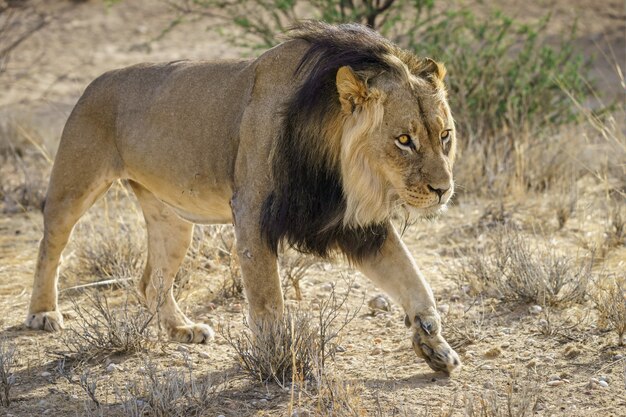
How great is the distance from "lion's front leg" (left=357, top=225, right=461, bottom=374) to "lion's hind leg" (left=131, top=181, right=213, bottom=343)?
1.23 m

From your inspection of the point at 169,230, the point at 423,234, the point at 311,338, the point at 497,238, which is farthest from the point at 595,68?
the point at 311,338

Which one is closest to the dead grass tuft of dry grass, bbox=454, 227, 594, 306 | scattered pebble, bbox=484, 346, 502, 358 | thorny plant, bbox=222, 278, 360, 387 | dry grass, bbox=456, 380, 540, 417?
thorny plant, bbox=222, 278, 360, 387

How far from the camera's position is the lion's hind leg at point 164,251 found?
5.40m

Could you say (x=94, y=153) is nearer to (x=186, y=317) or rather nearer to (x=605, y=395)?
(x=186, y=317)

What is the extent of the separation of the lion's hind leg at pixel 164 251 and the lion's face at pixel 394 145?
4.81ft

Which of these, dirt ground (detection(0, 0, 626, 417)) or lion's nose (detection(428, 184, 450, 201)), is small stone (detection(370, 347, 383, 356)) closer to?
dirt ground (detection(0, 0, 626, 417))

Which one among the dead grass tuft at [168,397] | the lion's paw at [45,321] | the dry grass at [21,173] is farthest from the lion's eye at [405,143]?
the dry grass at [21,173]

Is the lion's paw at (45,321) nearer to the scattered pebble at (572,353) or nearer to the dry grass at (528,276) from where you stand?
the dry grass at (528,276)

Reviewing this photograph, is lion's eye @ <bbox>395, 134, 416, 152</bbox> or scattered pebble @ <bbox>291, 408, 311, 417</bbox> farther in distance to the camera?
lion's eye @ <bbox>395, 134, 416, 152</bbox>

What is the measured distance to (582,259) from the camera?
623 cm

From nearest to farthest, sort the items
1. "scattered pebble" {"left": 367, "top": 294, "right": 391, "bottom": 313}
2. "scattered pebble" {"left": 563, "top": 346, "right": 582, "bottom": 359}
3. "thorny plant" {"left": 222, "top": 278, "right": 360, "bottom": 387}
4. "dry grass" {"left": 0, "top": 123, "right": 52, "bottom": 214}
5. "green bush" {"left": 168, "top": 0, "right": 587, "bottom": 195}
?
"thorny plant" {"left": 222, "top": 278, "right": 360, "bottom": 387} < "scattered pebble" {"left": 563, "top": 346, "right": 582, "bottom": 359} < "scattered pebble" {"left": 367, "top": 294, "right": 391, "bottom": 313} < "green bush" {"left": 168, "top": 0, "right": 587, "bottom": 195} < "dry grass" {"left": 0, "top": 123, "right": 52, "bottom": 214}

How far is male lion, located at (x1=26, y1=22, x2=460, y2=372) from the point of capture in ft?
13.9

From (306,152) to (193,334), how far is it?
1386 millimetres

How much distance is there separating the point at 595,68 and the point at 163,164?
8.63 meters
